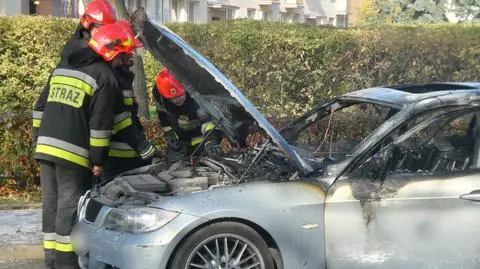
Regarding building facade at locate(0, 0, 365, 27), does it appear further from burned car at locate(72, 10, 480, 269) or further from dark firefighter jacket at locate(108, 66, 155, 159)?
burned car at locate(72, 10, 480, 269)

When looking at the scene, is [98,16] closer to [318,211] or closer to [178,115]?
[178,115]

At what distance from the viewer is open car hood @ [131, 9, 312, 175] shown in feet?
15.5

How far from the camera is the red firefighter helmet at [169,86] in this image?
6355mm

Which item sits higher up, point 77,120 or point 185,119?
point 77,120

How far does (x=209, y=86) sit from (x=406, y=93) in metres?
1.57

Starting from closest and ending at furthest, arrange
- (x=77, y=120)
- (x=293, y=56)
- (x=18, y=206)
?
1. (x=77, y=120)
2. (x=18, y=206)
3. (x=293, y=56)

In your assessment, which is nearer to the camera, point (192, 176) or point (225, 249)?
point (225, 249)

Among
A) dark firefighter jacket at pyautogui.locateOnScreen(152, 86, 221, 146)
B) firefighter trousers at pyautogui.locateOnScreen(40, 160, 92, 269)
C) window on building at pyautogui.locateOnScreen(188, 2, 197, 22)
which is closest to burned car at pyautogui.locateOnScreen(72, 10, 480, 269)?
firefighter trousers at pyautogui.locateOnScreen(40, 160, 92, 269)

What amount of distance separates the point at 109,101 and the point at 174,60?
0.73 metres

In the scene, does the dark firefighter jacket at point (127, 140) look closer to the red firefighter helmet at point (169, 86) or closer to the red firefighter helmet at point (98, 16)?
the red firefighter helmet at point (98, 16)

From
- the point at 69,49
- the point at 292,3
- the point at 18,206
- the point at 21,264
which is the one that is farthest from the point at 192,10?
the point at 69,49

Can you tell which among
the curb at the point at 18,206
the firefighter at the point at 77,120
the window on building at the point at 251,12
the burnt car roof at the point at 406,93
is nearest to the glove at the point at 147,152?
the firefighter at the point at 77,120

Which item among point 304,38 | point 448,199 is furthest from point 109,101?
point 304,38

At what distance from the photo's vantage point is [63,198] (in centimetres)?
518
